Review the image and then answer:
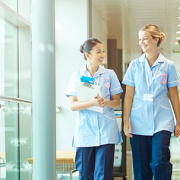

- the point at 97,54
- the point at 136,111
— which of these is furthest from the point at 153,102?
the point at 97,54

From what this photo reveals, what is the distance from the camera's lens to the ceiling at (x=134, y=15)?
5.03m

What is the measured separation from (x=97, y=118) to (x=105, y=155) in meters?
0.30

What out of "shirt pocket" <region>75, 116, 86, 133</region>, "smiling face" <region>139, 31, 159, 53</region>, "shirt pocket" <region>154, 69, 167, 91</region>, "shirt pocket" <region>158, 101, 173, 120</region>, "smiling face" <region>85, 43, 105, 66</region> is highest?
"smiling face" <region>139, 31, 159, 53</region>

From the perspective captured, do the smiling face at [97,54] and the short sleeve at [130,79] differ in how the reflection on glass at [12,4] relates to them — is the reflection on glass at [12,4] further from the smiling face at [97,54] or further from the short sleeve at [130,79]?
the short sleeve at [130,79]

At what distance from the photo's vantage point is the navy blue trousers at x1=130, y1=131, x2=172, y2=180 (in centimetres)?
245

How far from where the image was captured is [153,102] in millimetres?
2514

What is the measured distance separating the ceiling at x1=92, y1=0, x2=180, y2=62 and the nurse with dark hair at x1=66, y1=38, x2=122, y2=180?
2.51 meters

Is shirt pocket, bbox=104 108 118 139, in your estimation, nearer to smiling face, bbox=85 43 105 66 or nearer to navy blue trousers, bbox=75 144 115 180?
navy blue trousers, bbox=75 144 115 180

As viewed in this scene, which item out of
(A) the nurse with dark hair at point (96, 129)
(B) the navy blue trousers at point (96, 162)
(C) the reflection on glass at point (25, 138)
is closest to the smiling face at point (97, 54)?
(A) the nurse with dark hair at point (96, 129)

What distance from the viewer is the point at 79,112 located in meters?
2.54

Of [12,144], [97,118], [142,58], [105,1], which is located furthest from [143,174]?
[105,1]

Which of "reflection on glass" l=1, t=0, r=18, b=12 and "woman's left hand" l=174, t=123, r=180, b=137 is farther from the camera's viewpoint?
"reflection on glass" l=1, t=0, r=18, b=12

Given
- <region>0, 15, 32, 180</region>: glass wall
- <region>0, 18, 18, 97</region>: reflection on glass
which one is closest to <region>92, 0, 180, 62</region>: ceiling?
<region>0, 18, 18, 97</region>: reflection on glass

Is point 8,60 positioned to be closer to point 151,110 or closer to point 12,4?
point 12,4
